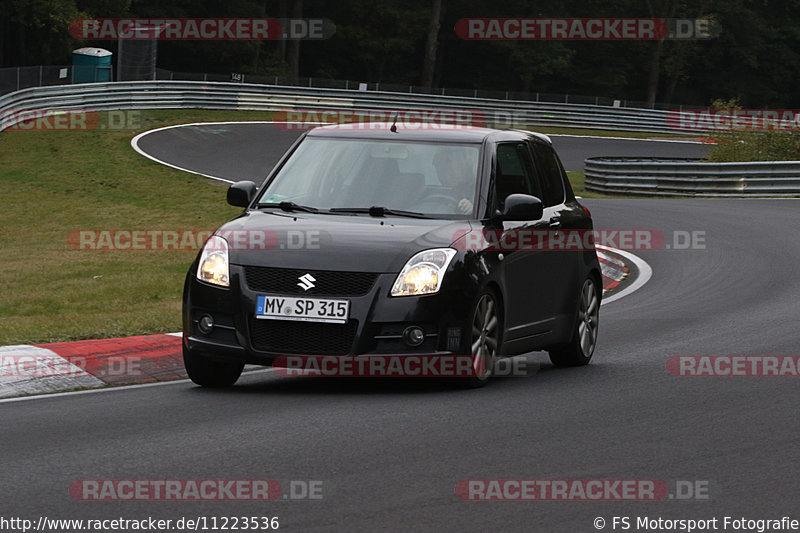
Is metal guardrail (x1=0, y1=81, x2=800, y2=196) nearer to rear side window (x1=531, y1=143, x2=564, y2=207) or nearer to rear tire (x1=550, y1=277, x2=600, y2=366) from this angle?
rear tire (x1=550, y1=277, x2=600, y2=366)

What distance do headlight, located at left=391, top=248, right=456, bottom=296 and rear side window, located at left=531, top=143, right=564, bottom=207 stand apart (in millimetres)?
1979

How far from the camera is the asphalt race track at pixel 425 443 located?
19.3 feet

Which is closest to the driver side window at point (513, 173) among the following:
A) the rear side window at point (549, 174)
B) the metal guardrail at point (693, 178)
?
the rear side window at point (549, 174)

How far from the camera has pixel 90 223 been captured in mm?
27047

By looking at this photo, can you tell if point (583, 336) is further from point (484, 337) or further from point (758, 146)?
point (758, 146)

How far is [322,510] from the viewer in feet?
19.0

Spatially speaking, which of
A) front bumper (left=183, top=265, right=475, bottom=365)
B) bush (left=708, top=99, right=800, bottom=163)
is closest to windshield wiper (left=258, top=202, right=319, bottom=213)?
front bumper (left=183, top=265, right=475, bottom=365)

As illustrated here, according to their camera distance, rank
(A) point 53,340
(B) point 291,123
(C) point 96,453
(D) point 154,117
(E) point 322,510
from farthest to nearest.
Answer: (B) point 291,123, (D) point 154,117, (A) point 53,340, (C) point 96,453, (E) point 322,510

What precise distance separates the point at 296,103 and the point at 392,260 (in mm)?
47144

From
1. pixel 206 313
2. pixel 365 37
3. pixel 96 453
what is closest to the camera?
pixel 96 453

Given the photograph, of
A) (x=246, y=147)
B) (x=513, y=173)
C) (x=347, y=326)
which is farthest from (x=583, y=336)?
(x=246, y=147)

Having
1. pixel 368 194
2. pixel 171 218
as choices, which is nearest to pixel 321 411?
pixel 368 194

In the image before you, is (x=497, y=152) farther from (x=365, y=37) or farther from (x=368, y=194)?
(x=365, y=37)

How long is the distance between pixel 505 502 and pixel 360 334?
8.37 ft
